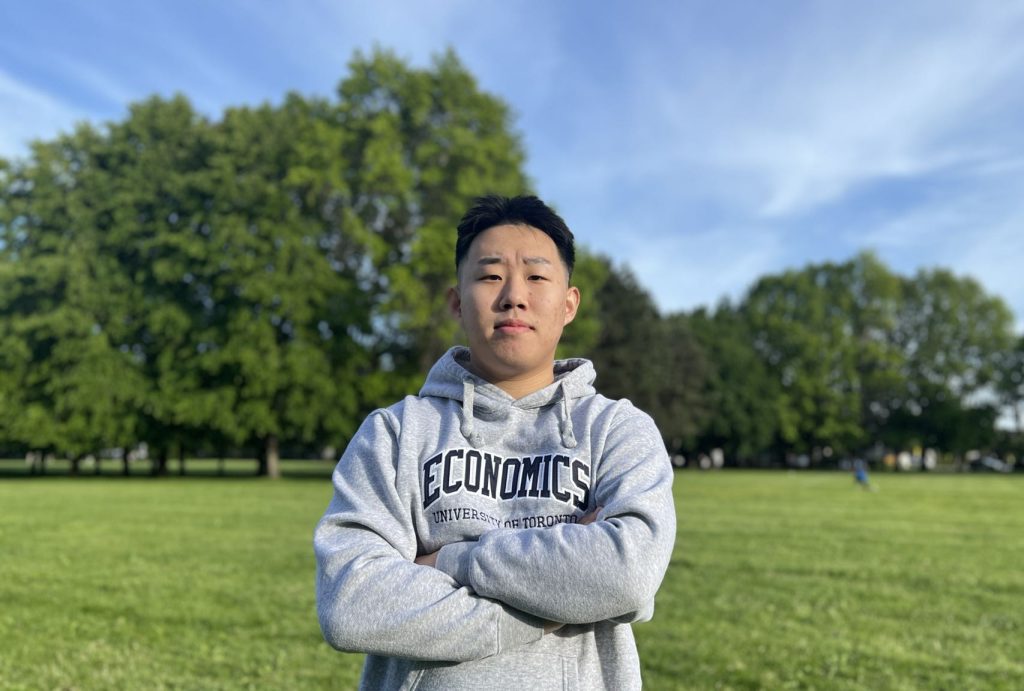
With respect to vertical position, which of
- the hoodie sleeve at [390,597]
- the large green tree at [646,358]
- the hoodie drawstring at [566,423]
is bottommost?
the hoodie sleeve at [390,597]

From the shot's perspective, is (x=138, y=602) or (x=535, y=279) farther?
(x=138, y=602)

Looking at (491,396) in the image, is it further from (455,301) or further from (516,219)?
(516,219)

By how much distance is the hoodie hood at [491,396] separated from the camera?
7.46 ft

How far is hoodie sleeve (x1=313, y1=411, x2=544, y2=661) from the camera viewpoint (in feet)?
6.29

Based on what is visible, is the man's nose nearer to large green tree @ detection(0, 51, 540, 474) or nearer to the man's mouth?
the man's mouth

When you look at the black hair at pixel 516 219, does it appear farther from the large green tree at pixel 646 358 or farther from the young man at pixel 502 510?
the large green tree at pixel 646 358

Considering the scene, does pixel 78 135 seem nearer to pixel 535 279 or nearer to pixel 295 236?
pixel 295 236

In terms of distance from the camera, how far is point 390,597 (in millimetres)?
1963

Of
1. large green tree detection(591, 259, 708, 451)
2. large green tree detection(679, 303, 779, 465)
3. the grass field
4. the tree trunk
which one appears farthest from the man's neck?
large green tree detection(679, 303, 779, 465)

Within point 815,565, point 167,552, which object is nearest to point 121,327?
point 167,552

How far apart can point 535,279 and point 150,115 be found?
41.3 m

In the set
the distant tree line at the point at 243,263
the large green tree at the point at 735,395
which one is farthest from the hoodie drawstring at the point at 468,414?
the large green tree at the point at 735,395

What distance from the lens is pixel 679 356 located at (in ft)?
183

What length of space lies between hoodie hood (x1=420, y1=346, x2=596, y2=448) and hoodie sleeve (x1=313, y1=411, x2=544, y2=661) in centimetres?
28
